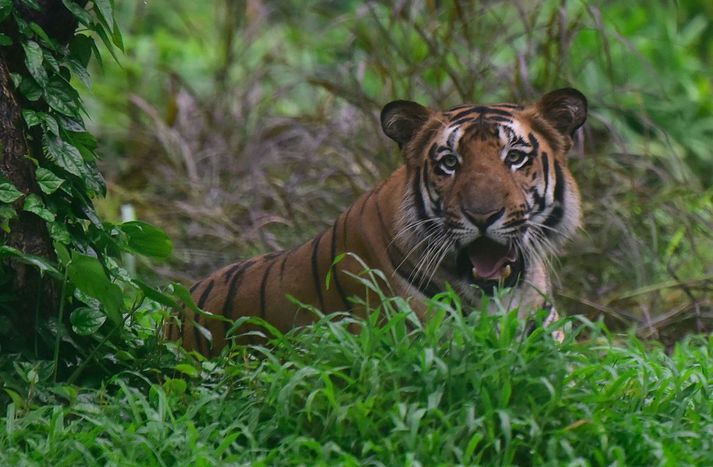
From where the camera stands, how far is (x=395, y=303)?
4.13m

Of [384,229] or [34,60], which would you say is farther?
[384,229]

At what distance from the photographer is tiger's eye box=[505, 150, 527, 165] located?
4.17m

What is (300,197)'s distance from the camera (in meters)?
6.62

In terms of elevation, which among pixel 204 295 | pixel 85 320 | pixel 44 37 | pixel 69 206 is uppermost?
pixel 44 37

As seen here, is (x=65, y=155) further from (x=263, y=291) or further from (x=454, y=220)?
(x=454, y=220)

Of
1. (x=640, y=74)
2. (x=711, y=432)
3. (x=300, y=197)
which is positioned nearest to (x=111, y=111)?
(x=300, y=197)

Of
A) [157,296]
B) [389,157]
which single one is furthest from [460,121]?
[389,157]

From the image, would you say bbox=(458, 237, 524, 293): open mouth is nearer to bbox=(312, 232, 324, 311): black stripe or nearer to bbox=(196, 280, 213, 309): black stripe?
bbox=(312, 232, 324, 311): black stripe

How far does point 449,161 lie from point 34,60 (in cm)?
140

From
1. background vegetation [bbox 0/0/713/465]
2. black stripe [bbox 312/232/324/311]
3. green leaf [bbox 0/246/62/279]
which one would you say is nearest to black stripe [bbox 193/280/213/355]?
background vegetation [bbox 0/0/713/465]

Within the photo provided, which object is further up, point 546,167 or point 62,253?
point 62,253

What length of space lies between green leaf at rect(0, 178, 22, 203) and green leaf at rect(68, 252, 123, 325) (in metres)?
0.23

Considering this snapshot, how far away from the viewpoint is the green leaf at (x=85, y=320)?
372 cm

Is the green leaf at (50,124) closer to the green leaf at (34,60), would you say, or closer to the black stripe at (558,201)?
the green leaf at (34,60)
